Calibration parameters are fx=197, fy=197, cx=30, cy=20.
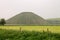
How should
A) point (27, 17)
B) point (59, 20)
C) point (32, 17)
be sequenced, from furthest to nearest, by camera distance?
point (32, 17) → point (27, 17) → point (59, 20)

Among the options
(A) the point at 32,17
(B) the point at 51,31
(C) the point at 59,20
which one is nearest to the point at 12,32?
(B) the point at 51,31

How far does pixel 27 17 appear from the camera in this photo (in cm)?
3075

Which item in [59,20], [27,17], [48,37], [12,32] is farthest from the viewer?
[27,17]

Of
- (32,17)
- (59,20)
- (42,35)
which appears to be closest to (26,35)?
(42,35)

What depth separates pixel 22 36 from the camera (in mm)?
14359

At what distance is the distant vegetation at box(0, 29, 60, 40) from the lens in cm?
1365

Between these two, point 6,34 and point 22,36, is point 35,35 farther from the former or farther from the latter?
point 6,34

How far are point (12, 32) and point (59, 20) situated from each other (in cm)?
1147

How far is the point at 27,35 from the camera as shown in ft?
47.7

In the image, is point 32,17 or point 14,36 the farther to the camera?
point 32,17

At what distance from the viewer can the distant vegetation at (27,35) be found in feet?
44.8

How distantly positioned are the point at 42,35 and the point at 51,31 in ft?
4.05

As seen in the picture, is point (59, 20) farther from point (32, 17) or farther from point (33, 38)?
point (33, 38)

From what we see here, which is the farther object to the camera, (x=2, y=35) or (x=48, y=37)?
(x=2, y=35)
